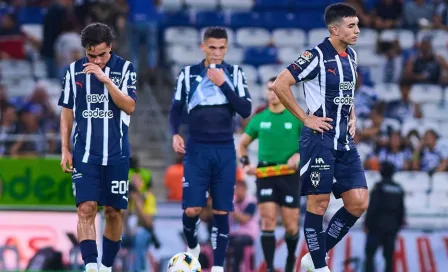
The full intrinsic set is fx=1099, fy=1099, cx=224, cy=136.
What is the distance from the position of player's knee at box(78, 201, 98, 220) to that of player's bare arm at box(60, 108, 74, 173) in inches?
17.0

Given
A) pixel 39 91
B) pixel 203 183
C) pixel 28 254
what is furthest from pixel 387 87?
pixel 203 183

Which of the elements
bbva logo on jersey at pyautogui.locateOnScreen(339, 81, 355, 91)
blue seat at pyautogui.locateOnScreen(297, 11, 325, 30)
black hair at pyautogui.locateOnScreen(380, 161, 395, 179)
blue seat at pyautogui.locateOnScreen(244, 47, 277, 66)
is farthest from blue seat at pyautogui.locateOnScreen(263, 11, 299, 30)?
bbva logo on jersey at pyautogui.locateOnScreen(339, 81, 355, 91)

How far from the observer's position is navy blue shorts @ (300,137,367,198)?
10.6 meters

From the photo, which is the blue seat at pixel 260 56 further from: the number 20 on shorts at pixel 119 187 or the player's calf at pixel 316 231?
the player's calf at pixel 316 231

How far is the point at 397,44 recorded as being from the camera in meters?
22.6

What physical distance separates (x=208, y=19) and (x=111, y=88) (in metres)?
13.0

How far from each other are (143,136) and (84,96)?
32.8ft

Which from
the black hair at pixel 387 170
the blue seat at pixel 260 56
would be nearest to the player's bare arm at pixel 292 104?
the black hair at pixel 387 170

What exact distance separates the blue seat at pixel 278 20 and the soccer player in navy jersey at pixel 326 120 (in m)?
13.2

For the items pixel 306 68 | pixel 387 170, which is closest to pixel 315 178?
pixel 306 68

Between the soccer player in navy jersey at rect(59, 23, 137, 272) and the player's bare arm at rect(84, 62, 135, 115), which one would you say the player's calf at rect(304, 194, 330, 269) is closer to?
the soccer player in navy jersey at rect(59, 23, 137, 272)

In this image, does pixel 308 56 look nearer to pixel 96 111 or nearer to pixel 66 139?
pixel 96 111

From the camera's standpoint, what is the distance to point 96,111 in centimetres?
1100

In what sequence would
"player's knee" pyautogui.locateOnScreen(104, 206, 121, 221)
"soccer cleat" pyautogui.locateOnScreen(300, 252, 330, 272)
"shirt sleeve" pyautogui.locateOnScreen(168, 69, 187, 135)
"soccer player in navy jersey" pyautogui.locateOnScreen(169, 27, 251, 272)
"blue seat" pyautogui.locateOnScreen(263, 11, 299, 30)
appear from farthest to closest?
"blue seat" pyautogui.locateOnScreen(263, 11, 299, 30)
"shirt sleeve" pyautogui.locateOnScreen(168, 69, 187, 135)
"soccer player in navy jersey" pyautogui.locateOnScreen(169, 27, 251, 272)
"player's knee" pyautogui.locateOnScreen(104, 206, 121, 221)
"soccer cleat" pyautogui.locateOnScreen(300, 252, 330, 272)
